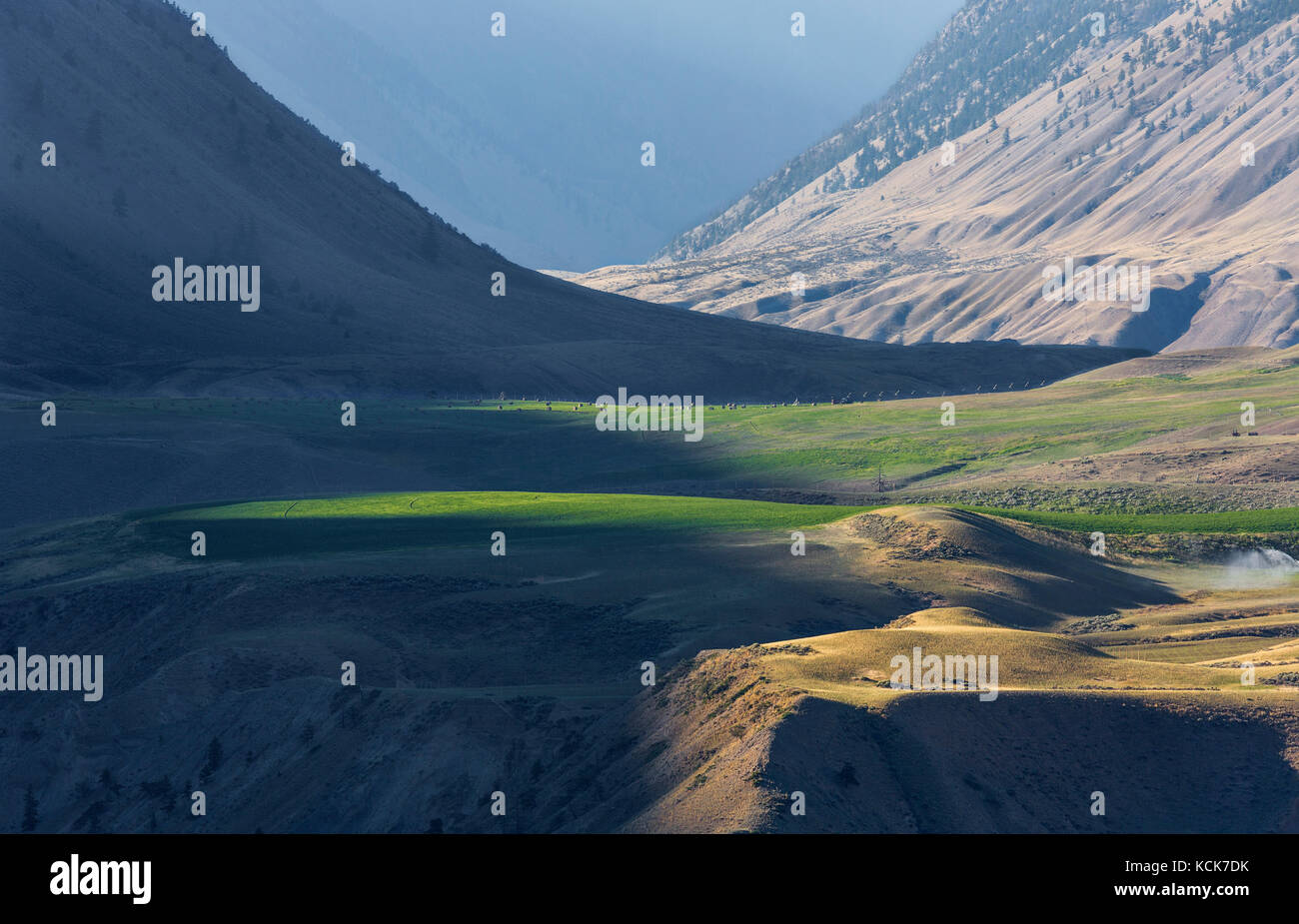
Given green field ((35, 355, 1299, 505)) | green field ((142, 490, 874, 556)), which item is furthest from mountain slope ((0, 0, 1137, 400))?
green field ((142, 490, 874, 556))

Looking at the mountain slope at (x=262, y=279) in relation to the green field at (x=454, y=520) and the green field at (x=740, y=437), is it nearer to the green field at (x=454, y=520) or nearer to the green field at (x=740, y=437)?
the green field at (x=740, y=437)

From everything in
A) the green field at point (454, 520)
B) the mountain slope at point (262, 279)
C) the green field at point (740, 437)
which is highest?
the mountain slope at point (262, 279)

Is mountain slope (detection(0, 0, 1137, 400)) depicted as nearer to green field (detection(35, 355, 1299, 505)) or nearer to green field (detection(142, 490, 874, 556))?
green field (detection(35, 355, 1299, 505))

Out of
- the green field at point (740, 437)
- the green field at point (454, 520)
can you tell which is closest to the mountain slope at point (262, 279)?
the green field at point (740, 437)

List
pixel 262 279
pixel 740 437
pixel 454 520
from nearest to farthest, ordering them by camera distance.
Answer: pixel 454 520 < pixel 740 437 < pixel 262 279

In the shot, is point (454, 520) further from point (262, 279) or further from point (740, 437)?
point (262, 279)

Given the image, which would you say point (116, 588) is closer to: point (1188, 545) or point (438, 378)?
point (1188, 545)

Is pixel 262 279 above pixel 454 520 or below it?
above

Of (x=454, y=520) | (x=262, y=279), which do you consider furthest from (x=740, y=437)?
(x=262, y=279)

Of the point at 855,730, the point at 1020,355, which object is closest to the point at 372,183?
the point at 1020,355
